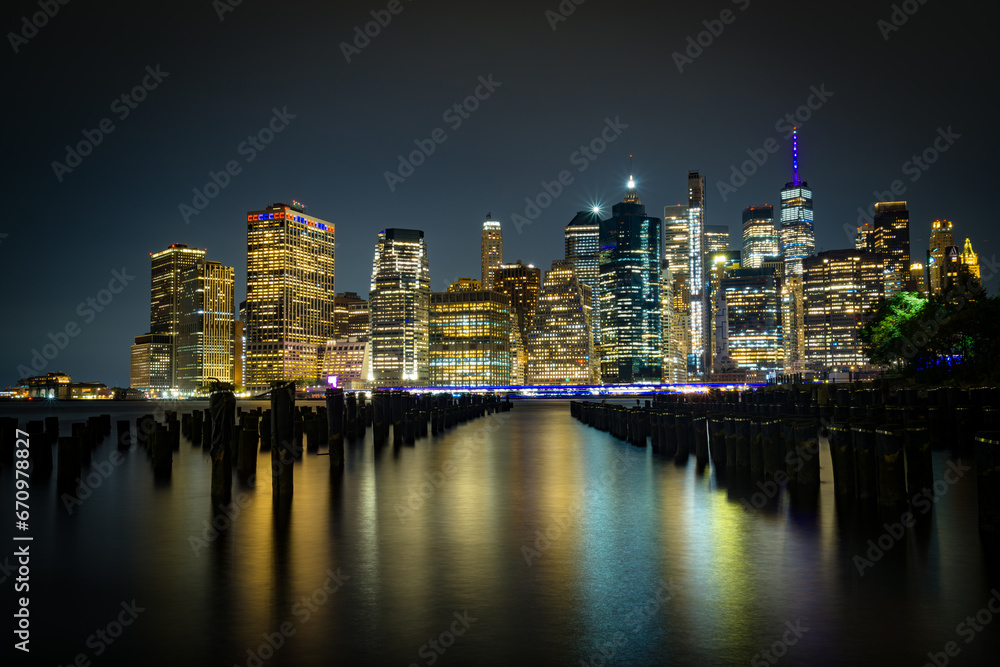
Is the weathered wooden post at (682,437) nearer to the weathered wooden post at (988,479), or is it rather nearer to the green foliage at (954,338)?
the weathered wooden post at (988,479)

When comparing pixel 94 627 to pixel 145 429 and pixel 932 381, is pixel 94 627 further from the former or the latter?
Answer: pixel 932 381

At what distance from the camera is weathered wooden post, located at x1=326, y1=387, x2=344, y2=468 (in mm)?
29633

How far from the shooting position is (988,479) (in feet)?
46.3

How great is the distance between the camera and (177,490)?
24.9 m

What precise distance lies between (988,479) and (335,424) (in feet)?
73.8

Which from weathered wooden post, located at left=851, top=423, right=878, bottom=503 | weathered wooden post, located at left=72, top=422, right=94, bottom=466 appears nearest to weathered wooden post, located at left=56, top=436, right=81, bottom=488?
weathered wooden post, located at left=72, top=422, right=94, bottom=466

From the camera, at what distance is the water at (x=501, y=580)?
30.8ft

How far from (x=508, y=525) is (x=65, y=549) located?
30.9 feet

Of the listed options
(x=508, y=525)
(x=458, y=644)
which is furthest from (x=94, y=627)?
(x=508, y=525)

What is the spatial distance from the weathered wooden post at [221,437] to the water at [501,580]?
0.76 meters

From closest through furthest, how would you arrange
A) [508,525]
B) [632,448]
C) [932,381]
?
[508,525] → [632,448] → [932,381]

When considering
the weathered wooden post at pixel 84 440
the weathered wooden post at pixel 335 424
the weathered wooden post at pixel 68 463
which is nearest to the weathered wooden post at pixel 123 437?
the weathered wooden post at pixel 84 440

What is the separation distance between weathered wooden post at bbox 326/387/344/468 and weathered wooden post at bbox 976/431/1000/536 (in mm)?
21076

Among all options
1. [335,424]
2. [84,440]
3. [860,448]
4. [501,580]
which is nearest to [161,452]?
[84,440]
